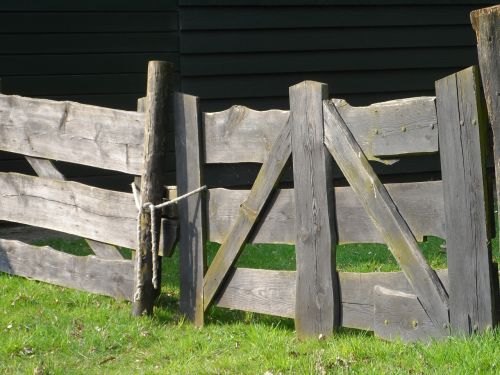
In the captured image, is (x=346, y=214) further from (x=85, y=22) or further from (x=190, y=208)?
(x=85, y=22)

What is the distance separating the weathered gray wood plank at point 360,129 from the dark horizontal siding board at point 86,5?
14.4 feet

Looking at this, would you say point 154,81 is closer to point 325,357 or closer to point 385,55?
point 325,357

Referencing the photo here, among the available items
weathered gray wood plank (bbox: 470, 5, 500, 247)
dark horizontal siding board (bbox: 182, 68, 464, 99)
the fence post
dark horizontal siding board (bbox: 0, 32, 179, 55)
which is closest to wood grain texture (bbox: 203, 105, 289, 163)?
the fence post

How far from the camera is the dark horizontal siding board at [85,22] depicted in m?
9.49

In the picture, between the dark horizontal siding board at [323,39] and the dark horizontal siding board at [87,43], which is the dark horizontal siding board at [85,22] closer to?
the dark horizontal siding board at [87,43]

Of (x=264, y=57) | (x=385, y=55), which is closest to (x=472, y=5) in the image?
(x=385, y=55)

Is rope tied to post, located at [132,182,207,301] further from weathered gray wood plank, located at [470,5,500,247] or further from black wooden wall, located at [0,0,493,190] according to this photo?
black wooden wall, located at [0,0,493,190]

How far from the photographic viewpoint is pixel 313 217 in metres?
5.30

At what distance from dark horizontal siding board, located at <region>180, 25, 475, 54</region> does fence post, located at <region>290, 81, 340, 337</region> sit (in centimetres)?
525

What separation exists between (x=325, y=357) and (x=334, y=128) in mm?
1293

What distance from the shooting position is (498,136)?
442cm

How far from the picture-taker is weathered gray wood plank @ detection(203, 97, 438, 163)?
187 inches

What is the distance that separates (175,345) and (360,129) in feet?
5.53

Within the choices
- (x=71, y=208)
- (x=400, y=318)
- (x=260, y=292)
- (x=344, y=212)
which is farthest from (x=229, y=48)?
(x=400, y=318)
